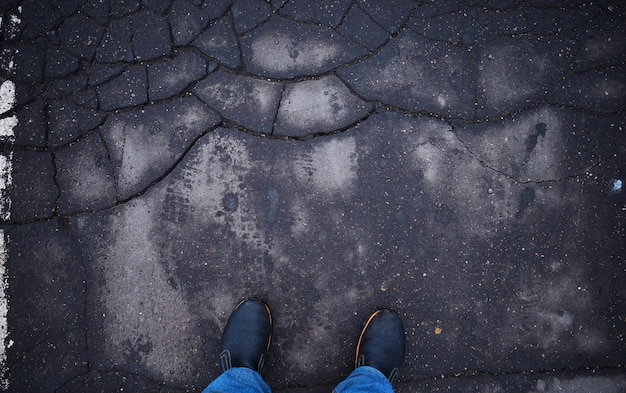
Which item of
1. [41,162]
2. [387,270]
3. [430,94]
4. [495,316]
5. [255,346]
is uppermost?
[430,94]

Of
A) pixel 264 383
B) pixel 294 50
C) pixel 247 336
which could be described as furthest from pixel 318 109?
pixel 264 383

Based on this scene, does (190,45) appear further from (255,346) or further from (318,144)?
(255,346)

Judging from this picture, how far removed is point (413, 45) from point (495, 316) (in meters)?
1.81

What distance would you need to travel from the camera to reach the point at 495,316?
7.58 feet

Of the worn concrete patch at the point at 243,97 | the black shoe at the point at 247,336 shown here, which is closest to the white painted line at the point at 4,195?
the worn concrete patch at the point at 243,97

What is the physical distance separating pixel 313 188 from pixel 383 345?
1032 millimetres

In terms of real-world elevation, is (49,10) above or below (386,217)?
above

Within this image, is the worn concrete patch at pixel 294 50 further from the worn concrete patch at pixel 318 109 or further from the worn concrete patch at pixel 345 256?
the worn concrete patch at pixel 345 256

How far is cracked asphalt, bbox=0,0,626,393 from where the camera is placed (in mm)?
2287

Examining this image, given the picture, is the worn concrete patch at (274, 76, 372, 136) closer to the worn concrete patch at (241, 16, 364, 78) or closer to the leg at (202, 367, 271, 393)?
the worn concrete patch at (241, 16, 364, 78)

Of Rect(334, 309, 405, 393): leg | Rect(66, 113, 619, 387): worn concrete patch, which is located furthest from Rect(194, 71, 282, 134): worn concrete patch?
Rect(334, 309, 405, 393): leg

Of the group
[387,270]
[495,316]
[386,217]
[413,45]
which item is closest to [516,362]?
[495,316]

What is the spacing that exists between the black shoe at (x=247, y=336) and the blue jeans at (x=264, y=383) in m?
0.09

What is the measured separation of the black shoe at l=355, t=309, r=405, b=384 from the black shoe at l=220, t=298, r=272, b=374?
566mm
